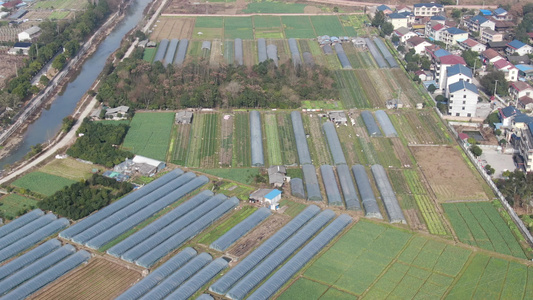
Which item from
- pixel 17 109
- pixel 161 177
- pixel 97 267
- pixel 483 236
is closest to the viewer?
pixel 97 267

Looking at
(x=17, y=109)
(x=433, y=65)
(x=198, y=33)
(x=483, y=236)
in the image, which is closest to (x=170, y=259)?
(x=483, y=236)

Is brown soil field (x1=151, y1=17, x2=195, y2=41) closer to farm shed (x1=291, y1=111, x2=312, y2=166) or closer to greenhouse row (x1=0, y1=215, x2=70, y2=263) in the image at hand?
farm shed (x1=291, y1=111, x2=312, y2=166)

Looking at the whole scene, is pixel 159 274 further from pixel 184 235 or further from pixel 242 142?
pixel 242 142

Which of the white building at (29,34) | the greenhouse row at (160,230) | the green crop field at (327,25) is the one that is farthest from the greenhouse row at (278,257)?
the white building at (29,34)

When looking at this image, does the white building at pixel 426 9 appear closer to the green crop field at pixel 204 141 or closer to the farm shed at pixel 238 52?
the farm shed at pixel 238 52

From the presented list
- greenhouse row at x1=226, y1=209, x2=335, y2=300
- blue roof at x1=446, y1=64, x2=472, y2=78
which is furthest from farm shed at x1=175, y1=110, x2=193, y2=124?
blue roof at x1=446, y1=64, x2=472, y2=78

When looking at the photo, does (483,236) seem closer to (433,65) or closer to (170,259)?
(170,259)
